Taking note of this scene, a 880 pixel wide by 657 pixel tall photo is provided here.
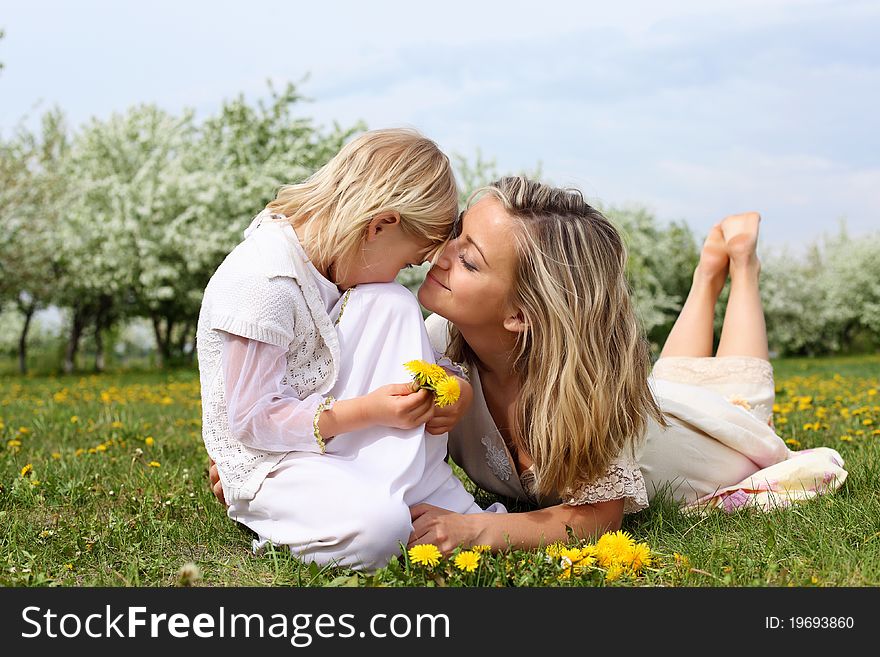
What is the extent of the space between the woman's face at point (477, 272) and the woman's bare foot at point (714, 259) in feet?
7.43

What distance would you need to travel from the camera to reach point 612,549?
2.50 meters

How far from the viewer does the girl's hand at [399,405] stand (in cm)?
259

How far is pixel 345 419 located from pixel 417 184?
0.82m

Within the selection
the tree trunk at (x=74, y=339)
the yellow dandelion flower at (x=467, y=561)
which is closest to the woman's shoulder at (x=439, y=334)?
the yellow dandelion flower at (x=467, y=561)

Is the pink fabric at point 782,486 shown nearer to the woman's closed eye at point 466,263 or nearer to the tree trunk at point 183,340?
the woman's closed eye at point 466,263

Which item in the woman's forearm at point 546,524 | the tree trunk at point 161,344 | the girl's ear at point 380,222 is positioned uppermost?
the girl's ear at point 380,222

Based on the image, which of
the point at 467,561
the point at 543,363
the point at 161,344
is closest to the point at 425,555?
the point at 467,561

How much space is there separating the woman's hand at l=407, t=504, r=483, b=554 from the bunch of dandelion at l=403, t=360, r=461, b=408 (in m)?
0.43

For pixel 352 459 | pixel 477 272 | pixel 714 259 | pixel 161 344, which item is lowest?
pixel 161 344

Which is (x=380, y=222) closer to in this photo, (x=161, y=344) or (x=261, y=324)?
(x=261, y=324)

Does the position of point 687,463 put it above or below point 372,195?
below

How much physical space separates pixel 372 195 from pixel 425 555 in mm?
1158
